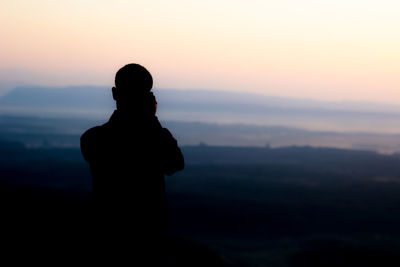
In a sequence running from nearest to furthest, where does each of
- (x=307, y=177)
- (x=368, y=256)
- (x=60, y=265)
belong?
(x=60, y=265), (x=368, y=256), (x=307, y=177)

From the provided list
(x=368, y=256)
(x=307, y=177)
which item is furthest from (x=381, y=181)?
(x=368, y=256)

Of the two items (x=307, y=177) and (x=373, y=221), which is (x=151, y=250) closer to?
(x=373, y=221)

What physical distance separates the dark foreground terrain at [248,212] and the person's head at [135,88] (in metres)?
12.1

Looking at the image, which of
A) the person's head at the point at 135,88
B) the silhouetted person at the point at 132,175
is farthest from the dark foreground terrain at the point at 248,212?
the person's head at the point at 135,88

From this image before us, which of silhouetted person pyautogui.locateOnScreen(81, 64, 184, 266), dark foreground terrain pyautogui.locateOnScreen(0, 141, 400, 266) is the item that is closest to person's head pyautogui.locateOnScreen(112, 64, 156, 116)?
silhouetted person pyautogui.locateOnScreen(81, 64, 184, 266)

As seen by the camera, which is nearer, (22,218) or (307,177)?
(22,218)

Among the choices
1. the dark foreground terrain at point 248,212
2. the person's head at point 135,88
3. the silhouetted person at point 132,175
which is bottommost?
the dark foreground terrain at point 248,212

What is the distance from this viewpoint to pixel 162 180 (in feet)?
10.3

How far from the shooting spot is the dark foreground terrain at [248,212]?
3456 cm

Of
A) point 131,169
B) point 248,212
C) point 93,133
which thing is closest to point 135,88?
point 93,133

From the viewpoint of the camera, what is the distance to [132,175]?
308 centimetres

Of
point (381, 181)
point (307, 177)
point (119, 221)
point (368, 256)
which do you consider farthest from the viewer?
point (307, 177)

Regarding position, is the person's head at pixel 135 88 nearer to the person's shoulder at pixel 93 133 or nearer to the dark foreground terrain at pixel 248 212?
the person's shoulder at pixel 93 133

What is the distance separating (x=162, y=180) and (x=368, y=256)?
85.6 meters
